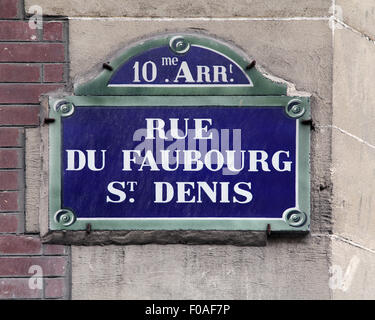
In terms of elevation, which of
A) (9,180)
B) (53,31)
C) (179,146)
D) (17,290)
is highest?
(53,31)

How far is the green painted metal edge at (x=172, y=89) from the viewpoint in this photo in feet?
14.2

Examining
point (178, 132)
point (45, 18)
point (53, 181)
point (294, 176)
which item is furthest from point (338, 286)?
point (45, 18)

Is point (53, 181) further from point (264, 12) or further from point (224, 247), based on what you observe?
point (264, 12)

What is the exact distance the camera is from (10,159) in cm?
433

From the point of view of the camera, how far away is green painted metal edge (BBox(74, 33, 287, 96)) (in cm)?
432

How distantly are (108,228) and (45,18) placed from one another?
78 cm

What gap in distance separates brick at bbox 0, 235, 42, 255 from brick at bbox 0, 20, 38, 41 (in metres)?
0.70

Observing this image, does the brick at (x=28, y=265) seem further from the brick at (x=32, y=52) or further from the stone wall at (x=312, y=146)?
the brick at (x=32, y=52)

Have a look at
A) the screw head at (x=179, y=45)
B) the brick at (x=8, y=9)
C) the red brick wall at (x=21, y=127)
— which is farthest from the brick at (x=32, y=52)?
the screw head at (x=179, y=45)

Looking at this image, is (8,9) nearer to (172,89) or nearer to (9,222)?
(172,89)

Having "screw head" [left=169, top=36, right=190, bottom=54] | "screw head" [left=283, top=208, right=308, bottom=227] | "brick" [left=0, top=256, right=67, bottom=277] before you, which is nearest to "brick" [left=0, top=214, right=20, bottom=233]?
"brick" [left=0, top=256, right=67, bottom=277]

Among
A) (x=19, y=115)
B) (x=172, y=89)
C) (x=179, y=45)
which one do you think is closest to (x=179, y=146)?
(x=172, y=89)

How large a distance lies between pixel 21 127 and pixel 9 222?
1.10ft

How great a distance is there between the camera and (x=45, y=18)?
14.4 feet
